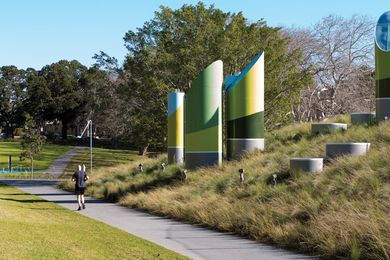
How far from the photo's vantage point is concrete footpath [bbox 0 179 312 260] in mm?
9555

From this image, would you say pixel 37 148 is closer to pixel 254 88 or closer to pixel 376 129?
pixel 254 88

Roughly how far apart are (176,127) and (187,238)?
1364 centimetres

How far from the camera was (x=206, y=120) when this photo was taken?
20578 millimetres

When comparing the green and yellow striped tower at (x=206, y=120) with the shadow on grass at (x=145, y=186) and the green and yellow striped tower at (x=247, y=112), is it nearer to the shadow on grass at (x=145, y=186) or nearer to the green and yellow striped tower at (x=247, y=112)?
the green and yellow striped tower at (x=247, y=112)

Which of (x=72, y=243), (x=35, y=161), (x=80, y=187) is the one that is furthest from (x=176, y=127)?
(x=35, y=161)

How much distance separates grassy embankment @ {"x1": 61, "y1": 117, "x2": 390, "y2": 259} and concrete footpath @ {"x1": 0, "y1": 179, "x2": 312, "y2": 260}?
0.42 metres

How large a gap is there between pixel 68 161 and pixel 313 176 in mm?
44352

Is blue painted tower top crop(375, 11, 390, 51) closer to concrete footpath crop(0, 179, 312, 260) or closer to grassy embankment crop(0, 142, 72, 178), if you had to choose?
concrete footpath crop(0, 179, 312, 260)

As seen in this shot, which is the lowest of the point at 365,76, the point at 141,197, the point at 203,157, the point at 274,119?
the point at 141,197

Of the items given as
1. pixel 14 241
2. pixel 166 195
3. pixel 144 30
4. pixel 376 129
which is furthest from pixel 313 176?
pixel 144 30

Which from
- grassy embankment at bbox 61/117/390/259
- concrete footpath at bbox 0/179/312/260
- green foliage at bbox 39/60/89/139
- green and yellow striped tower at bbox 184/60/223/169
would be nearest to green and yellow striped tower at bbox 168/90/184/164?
grassy embankment at bbox 61/117/390/259

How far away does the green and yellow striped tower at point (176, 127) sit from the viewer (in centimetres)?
2477

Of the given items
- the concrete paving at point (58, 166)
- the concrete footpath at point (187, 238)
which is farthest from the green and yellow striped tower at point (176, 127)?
the concrete paving at point (58, 166)

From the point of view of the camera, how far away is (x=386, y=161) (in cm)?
1220
